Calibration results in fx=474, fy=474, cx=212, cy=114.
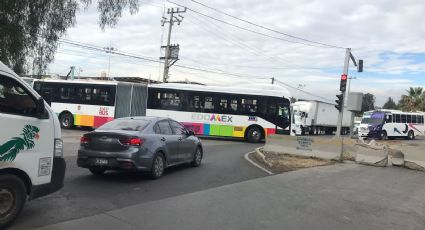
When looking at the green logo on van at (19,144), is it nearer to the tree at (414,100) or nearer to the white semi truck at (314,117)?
the white semi truck at (314,117)

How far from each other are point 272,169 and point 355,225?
666cm

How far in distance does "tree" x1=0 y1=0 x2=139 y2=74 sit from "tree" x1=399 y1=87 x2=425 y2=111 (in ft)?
232

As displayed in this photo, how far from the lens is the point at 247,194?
31.8 ft

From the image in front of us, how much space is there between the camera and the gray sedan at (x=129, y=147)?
34.0 ft

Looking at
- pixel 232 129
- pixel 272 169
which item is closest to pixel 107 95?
pixel 232 129

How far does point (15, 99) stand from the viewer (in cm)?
638

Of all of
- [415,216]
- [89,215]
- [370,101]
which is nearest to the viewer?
[89,215]

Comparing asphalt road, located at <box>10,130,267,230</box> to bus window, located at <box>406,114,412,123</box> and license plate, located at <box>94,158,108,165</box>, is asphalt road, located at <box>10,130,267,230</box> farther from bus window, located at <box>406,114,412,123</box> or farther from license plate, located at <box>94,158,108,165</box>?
bus window, located at <box>406,114,412,123</box>

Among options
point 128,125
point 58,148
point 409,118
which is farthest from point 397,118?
point 58,148

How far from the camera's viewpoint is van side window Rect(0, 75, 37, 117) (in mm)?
6191

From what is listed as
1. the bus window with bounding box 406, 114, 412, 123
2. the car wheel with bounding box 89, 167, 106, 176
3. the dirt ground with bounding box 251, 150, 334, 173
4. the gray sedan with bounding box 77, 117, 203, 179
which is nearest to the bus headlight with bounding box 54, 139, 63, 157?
the gray sedan with bounding box 77, 117, 203, 179

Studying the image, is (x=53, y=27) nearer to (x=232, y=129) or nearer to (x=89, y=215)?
(x=89, y=215)

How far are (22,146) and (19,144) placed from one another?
71mm

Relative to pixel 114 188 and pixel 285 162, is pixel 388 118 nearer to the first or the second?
pixel 285 162
